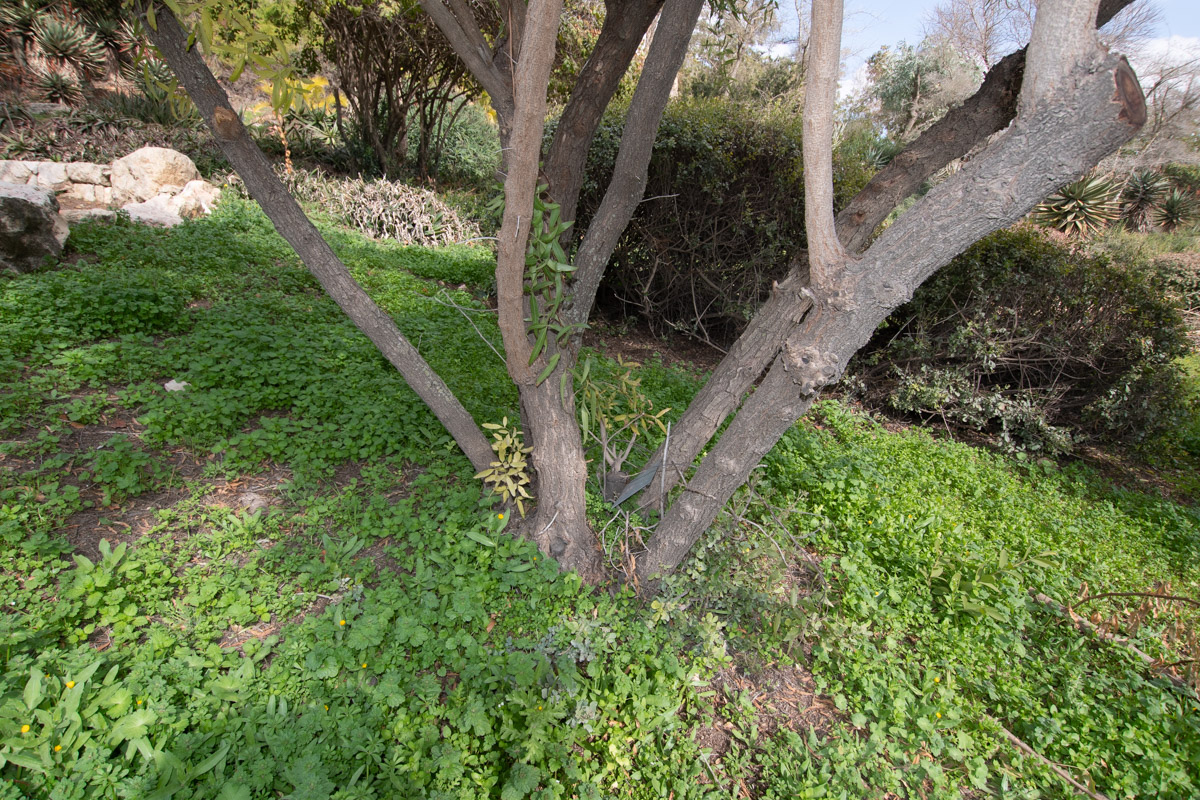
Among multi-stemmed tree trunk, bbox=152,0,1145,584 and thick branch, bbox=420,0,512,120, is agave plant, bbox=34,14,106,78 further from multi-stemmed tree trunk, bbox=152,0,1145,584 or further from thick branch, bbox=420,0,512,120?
thick branch, bbox=420,0,512,120

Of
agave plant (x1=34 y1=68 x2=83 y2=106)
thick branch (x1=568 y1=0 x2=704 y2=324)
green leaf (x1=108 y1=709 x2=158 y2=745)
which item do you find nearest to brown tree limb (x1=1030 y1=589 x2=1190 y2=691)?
thick branch (x1=568 y1=0 x2=704 y2=324)

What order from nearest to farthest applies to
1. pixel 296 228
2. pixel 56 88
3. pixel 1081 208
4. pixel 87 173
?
pixel 296 228
pixel 87 173
pixel 56 88
pixel 1081 208

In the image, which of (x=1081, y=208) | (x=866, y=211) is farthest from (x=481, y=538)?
(x=1081, y=208)

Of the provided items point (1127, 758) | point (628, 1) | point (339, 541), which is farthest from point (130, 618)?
point (1127, 758)

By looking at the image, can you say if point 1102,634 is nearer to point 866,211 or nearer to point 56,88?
point 866,211

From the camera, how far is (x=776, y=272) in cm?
530

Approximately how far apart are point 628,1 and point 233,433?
291 cm

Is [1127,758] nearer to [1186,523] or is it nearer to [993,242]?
[1186,523]

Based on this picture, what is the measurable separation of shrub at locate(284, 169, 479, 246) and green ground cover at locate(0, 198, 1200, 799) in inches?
176

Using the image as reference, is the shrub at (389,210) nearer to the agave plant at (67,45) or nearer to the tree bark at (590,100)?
the agave plant at (67,45)

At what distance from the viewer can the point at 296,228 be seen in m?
2.35

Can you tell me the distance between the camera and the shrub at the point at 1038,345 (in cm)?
455

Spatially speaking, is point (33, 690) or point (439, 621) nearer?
point (33, 690)

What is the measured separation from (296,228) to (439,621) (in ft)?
5.66
